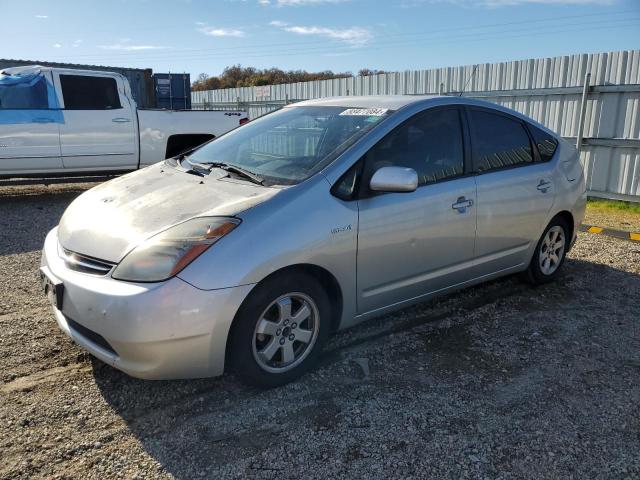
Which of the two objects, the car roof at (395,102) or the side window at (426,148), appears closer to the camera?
the side window at (426,148)

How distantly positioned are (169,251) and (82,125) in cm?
703

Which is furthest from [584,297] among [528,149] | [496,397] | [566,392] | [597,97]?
[597,97]

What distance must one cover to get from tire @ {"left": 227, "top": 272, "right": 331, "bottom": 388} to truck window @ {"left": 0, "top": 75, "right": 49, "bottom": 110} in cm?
717

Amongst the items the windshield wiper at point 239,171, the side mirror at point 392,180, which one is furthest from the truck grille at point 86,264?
the side mirror at point 392,180

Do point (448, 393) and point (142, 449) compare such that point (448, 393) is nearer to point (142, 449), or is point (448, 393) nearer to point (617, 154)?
point (142, 449)

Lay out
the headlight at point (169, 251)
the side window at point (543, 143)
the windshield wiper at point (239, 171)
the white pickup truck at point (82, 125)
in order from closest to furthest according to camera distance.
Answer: the headlight at point (169, 251) < the windshield wiper at point (239, 171) < the side window at point (543, 143) < the white pickup truck at point (82, 125)

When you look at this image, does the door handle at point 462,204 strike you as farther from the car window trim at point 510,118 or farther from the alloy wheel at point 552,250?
the alloy wheel at point 552,250

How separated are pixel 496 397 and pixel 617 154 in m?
7.85

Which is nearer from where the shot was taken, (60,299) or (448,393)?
(60,299)

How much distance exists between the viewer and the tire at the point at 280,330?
2.88 metres

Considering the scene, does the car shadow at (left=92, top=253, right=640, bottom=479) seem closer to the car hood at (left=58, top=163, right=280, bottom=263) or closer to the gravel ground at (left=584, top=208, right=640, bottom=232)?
the car hood at (left=58, top=163, right=280, bottom=263)

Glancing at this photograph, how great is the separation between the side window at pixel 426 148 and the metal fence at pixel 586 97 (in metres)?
6.68

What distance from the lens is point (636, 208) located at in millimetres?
9234

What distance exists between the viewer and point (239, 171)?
356 centimetres
